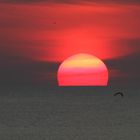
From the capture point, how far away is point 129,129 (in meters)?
53.6

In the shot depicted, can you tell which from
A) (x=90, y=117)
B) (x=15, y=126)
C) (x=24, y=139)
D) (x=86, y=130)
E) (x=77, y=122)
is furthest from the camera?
(x=90, y=117)

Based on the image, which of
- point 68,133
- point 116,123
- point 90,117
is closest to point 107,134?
point 68,133

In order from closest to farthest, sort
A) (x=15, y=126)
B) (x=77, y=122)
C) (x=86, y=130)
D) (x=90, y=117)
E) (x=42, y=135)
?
(x=42, y=135) < (x=86, y=130) < (x=15, y=126) < (x=77, y=122) < (x=90, y=117)

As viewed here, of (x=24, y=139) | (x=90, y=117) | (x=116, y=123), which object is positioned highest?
(x=90, y=117)

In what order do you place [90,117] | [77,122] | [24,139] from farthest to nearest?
[90,117] < [77,122] < [24,139]

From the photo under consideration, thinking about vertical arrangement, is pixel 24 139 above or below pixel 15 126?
below

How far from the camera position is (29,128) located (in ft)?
181

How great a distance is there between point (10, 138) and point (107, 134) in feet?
22.5

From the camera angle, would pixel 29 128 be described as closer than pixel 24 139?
No

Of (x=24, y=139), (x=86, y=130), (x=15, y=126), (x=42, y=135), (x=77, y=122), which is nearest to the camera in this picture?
(x=24, y=139)

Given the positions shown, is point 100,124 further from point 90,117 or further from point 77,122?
point 90,117

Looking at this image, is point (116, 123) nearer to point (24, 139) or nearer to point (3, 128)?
point (3, 128)

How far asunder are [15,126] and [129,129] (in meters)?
9.63

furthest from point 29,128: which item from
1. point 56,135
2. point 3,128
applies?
point 56,135
